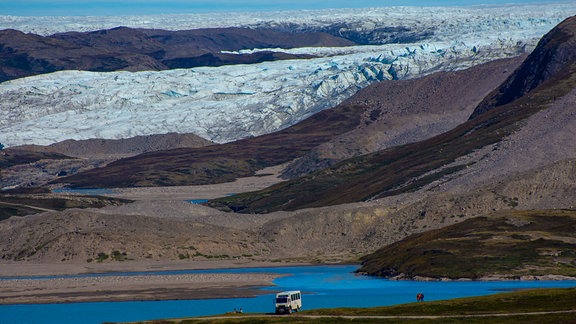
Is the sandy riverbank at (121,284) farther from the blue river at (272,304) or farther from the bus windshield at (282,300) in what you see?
the bus windshield at (282,300)

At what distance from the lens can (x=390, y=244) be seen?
13788 cm

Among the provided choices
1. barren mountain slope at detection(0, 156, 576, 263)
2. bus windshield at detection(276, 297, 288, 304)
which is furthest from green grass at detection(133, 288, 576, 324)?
barren mountain slope at detection(0, 156, 576, 263)

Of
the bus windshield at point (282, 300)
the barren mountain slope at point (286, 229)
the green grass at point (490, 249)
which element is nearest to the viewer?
the bus windshield at point (282, 300)

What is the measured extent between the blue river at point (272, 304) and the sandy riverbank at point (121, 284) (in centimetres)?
327

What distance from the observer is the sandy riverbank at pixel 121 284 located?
109m

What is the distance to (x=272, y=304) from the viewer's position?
98.6m

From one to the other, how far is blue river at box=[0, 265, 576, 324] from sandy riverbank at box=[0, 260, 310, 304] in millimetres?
3266

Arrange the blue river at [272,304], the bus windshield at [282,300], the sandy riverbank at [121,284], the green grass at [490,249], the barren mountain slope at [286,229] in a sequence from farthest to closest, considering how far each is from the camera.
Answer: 1. the barren mountain slope at [286,229]
2. the green grass at [490,249]
3. the sandy riverbank at [121,284]
4. the blue river at [272,304]
5. the bus windshield at [282,300]

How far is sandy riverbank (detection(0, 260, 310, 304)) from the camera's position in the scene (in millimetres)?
109188

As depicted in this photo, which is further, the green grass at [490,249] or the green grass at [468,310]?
the green grass at [490,249]

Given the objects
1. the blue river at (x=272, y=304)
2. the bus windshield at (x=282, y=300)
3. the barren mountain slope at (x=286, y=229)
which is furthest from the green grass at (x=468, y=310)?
the barren mountain slope at (x=286, y=229)

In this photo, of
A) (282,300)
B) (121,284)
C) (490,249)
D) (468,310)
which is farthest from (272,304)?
(490,249)

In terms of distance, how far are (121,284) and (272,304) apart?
2476cm

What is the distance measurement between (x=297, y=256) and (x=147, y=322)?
2593 inches
